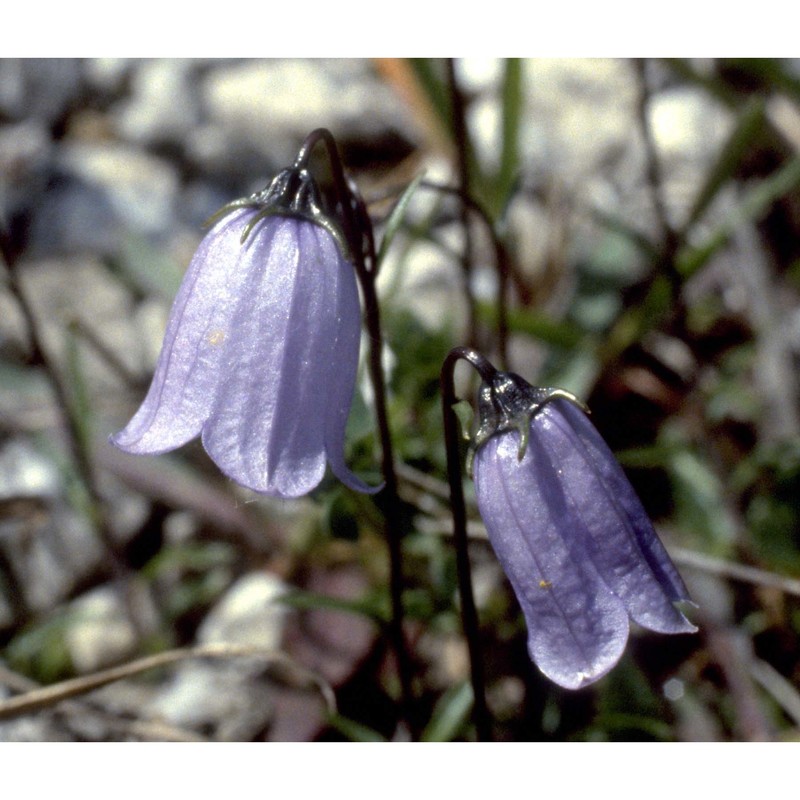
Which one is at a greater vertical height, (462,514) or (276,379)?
(276,379)

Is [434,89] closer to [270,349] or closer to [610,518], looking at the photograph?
[270,349]

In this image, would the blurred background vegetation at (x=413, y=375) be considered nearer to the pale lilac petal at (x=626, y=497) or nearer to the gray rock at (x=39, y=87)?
the gray rock at (x=39, y=87)

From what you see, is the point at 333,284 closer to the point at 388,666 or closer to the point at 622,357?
the point at 388,666

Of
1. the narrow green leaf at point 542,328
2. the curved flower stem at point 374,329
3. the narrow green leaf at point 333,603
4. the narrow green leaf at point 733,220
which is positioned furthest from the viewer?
the narrow green leaf at point 542,328

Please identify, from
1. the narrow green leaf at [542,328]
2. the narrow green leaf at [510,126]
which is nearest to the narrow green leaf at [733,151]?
the narrow green leaf at [542,328]

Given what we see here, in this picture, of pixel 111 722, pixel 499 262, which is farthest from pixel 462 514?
pixel 111 722
